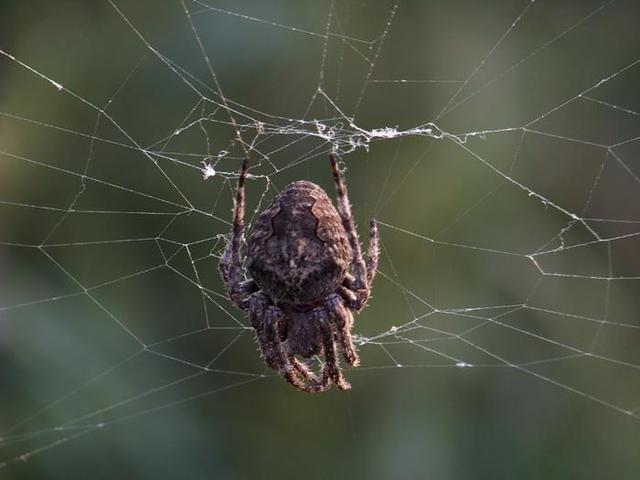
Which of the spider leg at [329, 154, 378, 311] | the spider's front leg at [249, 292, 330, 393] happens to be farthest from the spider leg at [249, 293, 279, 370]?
the spider leg at [329, 154, 378, 311]

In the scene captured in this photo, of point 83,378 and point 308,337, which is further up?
point 308,337

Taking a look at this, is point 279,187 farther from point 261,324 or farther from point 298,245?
point 298,245

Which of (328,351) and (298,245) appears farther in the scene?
(328,351)

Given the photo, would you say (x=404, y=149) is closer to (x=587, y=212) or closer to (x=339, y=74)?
(x=339, y=74)

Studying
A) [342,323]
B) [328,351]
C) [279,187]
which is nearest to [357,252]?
[342,323]

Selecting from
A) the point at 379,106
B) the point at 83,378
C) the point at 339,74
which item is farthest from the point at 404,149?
the point at 83,378

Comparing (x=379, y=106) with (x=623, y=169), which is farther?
(x=623, y=169)
